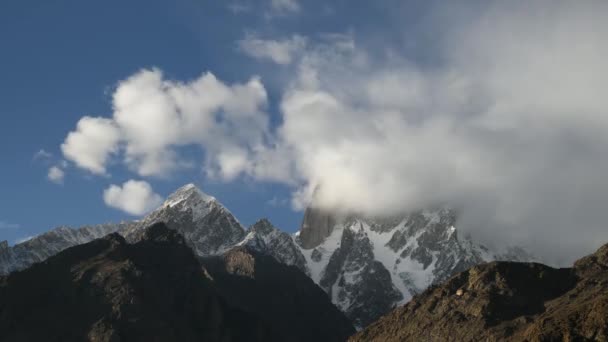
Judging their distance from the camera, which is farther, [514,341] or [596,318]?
[514,341]

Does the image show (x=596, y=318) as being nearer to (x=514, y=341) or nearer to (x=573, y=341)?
(x=573, y=341)

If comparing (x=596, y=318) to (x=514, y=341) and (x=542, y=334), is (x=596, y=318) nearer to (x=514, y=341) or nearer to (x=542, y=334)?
(x=542, y=334)

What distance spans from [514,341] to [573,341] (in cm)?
3364

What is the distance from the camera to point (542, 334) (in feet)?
557

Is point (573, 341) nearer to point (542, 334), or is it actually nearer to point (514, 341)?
point (542, 334)

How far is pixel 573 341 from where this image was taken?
532 feet

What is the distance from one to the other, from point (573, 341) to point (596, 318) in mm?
7017

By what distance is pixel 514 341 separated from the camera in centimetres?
19500

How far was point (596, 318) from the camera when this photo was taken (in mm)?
164875

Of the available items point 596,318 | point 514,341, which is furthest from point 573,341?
A: point 514,341

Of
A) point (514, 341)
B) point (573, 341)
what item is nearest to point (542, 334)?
point (573, 341)

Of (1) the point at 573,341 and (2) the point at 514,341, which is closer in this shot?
(1) the point at 573,341

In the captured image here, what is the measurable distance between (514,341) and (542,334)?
85.8 feet
